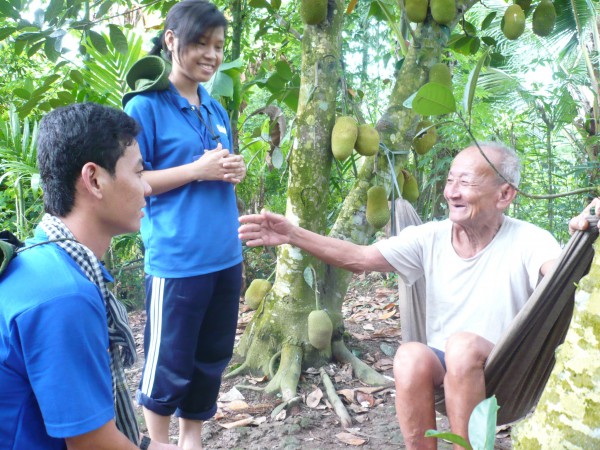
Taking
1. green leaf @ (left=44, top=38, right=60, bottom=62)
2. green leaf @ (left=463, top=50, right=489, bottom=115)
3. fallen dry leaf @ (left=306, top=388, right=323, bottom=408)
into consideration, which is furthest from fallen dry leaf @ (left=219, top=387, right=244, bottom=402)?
green leaf @ (left=463, top=50, right=489, bottom=115)

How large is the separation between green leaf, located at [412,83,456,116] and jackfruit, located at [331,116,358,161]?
1.39 meters

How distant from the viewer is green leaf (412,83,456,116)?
1.07 m

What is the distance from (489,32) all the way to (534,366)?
465cm

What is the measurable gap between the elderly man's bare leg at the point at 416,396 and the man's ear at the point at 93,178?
1.05m

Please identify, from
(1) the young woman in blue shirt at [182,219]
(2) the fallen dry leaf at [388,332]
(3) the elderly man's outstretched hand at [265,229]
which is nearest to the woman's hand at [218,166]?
(1) the young woman in blue shirt at [182,219]

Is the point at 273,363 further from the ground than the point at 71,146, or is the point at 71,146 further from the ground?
the point at 71,146

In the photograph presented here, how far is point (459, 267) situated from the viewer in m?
1.99

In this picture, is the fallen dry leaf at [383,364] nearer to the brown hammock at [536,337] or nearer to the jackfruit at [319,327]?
the jackfruit at [319,327]

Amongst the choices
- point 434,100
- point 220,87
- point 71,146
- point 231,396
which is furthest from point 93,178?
point 231,396

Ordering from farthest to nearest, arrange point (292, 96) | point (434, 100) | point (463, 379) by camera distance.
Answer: point (292, 96) < point (463, 379) < point (434, 100)

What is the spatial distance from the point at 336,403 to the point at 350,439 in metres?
0.22

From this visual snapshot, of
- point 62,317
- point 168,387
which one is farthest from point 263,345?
point 62,317

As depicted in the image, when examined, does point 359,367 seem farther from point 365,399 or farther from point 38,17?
point 38,17

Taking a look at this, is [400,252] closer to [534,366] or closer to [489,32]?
[534,366]
